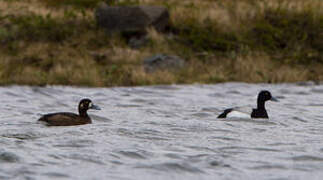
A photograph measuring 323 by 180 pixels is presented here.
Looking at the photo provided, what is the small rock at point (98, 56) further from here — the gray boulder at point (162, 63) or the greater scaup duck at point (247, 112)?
the greater scaup duck at point (247, 112)

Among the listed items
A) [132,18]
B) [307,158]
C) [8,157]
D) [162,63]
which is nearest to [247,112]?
[307,158]

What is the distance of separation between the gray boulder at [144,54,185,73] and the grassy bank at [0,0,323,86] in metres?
0.29

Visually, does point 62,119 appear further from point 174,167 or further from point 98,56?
point 98,56

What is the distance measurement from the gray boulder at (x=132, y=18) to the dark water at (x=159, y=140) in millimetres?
6425

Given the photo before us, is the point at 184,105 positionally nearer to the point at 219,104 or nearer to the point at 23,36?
the point at 219,104

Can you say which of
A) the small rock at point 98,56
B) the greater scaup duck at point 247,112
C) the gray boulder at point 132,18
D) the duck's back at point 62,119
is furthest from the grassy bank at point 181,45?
the duck's back at point 62,119

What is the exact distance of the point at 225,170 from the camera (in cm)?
980

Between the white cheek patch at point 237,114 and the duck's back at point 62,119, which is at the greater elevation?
the duck's back at point 62,119

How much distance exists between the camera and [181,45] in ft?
87.1

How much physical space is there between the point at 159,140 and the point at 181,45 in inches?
567

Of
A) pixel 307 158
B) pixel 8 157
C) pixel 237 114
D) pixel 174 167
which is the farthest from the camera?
pixel 237 114

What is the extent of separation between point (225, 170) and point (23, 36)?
59.9 ft

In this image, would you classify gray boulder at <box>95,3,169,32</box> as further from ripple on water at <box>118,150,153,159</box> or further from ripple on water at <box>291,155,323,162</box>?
ripple on water at <box>291,155,323,162</box>

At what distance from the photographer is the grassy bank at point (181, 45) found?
23.4m
